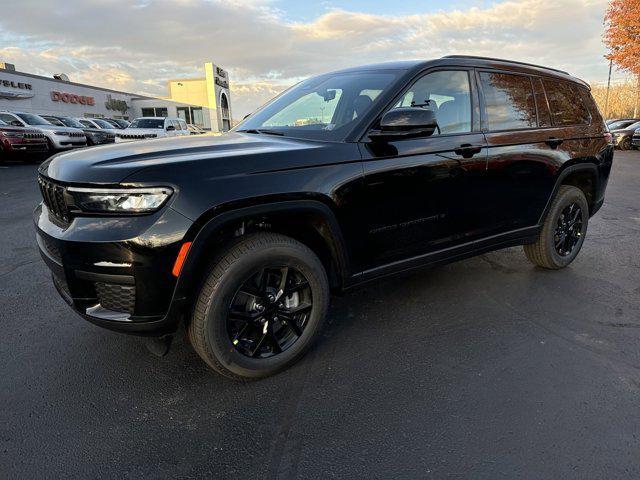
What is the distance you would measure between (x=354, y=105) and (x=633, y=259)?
12.5 ft

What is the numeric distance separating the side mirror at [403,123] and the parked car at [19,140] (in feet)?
50.4

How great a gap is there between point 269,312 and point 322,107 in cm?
167

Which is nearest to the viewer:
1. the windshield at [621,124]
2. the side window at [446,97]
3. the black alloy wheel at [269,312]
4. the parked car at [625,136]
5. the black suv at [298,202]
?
the black suv at [298,202]

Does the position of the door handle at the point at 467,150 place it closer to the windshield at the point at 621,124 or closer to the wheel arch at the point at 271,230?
the wheel arch at the point at 271,230

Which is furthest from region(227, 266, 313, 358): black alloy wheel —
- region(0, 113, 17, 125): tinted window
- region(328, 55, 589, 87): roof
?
region(0, 113, 17, 125): tinted window

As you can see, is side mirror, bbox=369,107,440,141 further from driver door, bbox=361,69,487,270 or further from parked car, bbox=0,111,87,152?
parked car, bbox=0,111,87,152

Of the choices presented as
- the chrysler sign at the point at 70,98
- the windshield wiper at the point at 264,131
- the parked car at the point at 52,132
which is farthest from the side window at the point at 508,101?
the chrysler sign at the point at 70,98

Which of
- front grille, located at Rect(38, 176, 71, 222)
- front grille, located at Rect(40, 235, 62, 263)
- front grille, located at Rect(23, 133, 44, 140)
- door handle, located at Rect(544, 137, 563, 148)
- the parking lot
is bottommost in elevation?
the parking lot

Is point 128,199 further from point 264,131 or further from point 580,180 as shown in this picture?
point 580,180

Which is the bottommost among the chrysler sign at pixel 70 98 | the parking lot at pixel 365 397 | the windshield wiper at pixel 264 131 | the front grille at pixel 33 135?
the parking lot at pixel 365 397

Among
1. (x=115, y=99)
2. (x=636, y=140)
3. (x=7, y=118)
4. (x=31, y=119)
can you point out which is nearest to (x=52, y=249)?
(x=7, y=118)

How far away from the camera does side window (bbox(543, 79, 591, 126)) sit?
4.05m

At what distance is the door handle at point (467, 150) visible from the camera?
316 centimetres

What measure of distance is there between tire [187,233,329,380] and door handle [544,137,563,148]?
98.4 inches
